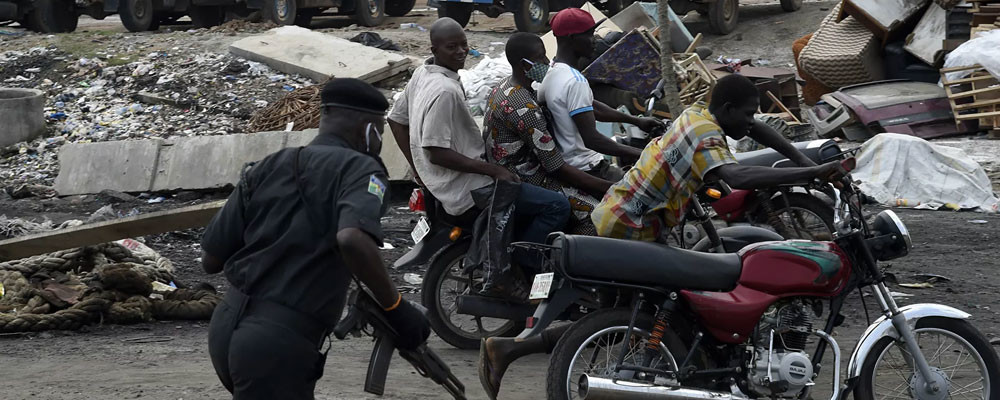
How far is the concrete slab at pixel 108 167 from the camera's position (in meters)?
11.5

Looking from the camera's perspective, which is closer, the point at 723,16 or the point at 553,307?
the point at 553,307

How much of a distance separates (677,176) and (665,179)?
9 centimetres

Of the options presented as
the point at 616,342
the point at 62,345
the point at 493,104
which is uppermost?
the point at 493,104

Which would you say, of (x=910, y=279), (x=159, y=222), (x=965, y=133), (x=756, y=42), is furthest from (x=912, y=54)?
(x=159, y=222)

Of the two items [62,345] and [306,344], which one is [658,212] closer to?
[306,344]

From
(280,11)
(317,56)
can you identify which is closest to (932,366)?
(317,56)

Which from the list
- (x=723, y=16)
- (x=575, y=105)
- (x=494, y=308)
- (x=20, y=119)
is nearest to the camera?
(x=494, y=308)

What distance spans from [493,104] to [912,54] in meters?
9.30

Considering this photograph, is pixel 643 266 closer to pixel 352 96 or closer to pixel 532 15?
pixel 352 96

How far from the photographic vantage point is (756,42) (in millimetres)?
18750

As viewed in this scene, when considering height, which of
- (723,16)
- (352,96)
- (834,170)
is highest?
(352,96)

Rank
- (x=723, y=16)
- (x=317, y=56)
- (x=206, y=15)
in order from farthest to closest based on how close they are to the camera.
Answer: (x=206, y=15)
(x=723, y=16)
(x=317, y=56)

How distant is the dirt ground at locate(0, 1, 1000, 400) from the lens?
17.5 ft

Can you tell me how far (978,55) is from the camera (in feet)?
40.7
